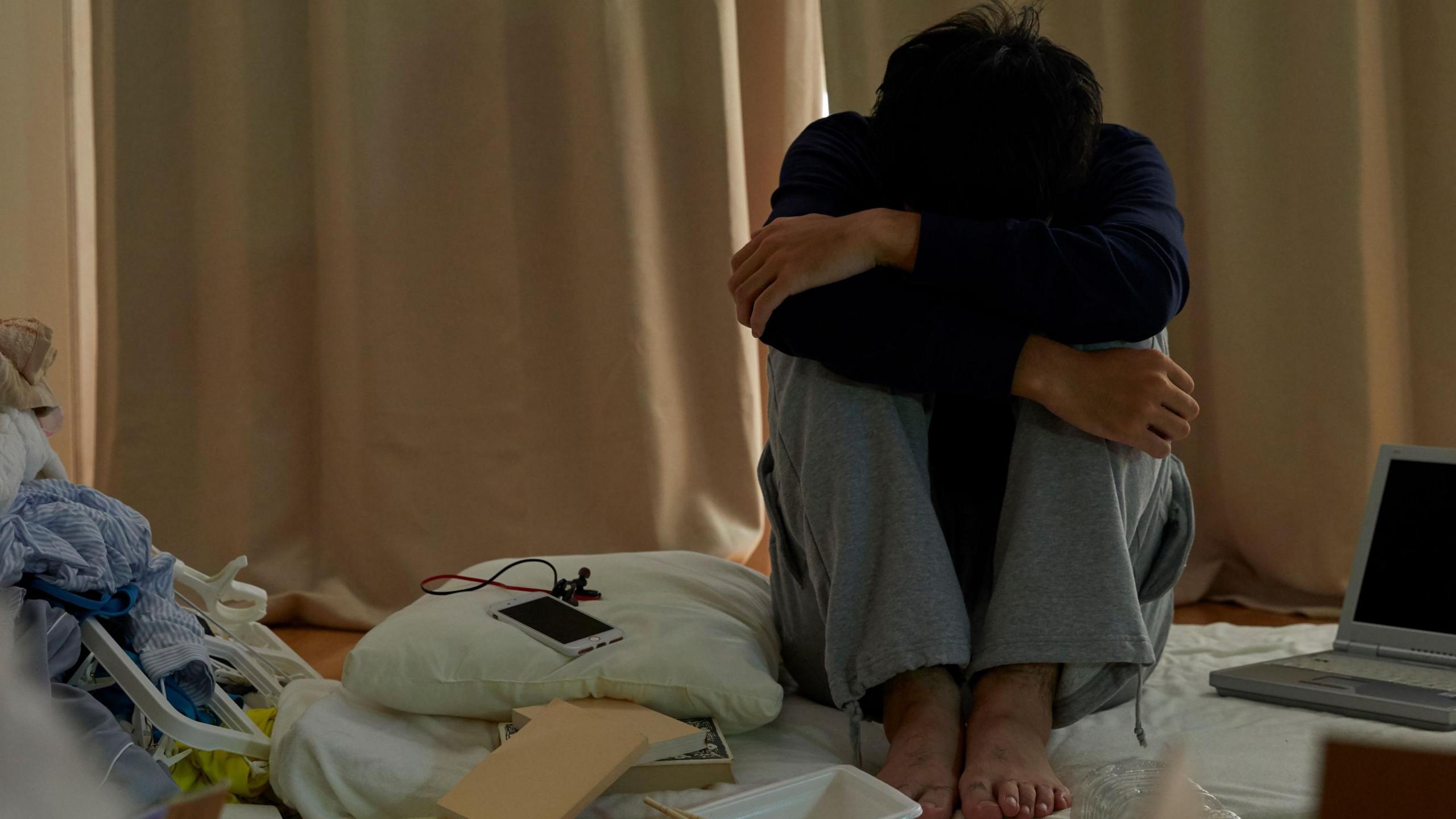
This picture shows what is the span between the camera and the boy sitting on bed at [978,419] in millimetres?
981

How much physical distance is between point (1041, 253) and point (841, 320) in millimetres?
188

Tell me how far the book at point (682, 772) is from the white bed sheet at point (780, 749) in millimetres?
11

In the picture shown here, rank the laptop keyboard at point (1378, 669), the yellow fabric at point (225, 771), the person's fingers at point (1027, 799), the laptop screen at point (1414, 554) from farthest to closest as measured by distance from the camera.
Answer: the laptop screen at point (1414, 554) → the laptop keyboard at point (1378, 669) → the yellow fabric at point (225, 771) → the person's fingers at point (1027, 799)

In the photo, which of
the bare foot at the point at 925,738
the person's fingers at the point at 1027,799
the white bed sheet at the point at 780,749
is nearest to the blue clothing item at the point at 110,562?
the white bed sheet at the point at 780,749

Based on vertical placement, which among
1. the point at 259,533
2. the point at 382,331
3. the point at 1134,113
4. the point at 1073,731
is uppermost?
the point at 1134,113

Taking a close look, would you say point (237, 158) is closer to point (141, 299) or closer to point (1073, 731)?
point (141, 299)

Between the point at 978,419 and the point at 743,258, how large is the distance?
0.94ft

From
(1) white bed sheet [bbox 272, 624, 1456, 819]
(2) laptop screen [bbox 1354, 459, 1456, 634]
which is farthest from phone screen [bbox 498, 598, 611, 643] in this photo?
(2) laptop screen [bbox 1354, 459, 1456, 634]

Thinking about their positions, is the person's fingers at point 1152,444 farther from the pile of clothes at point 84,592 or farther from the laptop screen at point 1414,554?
the pile of clothes at point 84,592

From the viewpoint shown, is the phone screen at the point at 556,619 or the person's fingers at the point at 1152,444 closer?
the person's fingers at the point at 1152,444

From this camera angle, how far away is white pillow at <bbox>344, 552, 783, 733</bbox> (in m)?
1.08

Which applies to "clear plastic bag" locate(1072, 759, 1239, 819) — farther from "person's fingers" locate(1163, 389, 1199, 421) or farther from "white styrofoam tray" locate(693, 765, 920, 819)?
"person's fingers" locate(1163, 389, 1199, 421)

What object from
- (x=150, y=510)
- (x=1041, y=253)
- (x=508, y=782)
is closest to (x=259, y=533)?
(x=150, y=510)

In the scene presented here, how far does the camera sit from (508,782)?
883 millimetres
